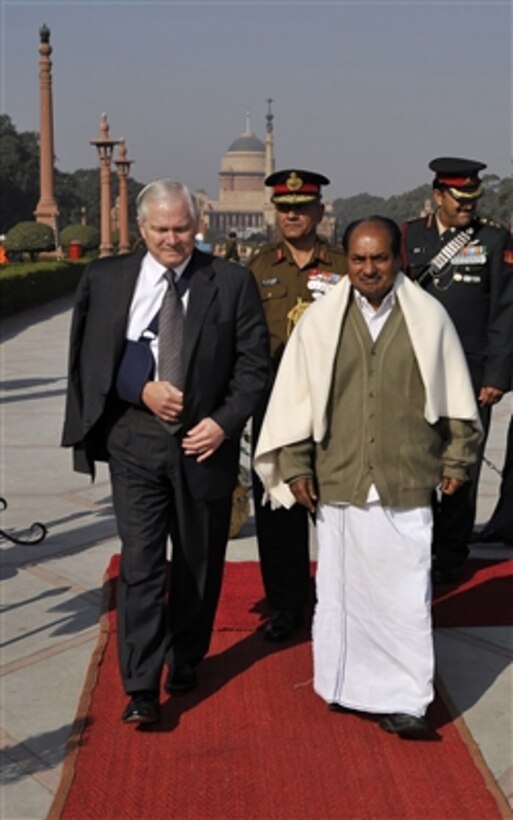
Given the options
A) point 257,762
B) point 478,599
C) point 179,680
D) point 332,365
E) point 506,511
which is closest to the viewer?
point 257,762

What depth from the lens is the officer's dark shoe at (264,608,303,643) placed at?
409 cm

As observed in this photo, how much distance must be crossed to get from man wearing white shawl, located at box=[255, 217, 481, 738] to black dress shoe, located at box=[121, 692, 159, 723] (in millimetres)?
596

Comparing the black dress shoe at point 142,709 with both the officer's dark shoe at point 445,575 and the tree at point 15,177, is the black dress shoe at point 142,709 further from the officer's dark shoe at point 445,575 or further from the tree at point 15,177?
the tree at point 15,177

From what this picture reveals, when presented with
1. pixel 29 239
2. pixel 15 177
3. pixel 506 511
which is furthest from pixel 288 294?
pixel 15 177

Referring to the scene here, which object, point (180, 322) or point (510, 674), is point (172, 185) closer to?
point (180, 322)

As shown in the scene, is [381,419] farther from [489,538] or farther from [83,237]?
[83,237]

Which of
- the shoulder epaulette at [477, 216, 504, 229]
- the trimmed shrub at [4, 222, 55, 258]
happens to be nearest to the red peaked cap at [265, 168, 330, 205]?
the shoulder epaulette at [477, 216, 504, 229]

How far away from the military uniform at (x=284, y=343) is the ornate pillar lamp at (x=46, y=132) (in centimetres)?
3318

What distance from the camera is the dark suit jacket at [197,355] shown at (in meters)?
3.33

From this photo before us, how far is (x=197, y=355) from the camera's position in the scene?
334 cm

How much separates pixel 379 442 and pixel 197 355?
0.62 meters

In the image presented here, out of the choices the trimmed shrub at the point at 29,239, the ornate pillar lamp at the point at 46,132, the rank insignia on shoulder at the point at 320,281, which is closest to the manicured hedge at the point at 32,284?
the trimmed shrub at the point at 29,239

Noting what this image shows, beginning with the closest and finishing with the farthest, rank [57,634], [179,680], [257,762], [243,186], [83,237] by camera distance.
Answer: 1. [257,762]
2. [179,680]
3. [57,634]
4. [83,237]
5. [243,186]

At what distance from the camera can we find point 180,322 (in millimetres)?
3338
